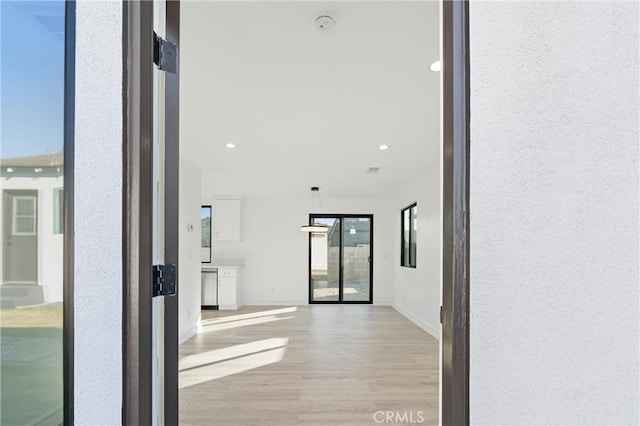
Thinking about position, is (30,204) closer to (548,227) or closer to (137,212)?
(137,212)

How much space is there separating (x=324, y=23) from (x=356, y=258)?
6.95 meters

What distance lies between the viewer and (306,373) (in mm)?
3572

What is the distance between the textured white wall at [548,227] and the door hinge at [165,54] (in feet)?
2.91

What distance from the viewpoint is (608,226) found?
96 cm

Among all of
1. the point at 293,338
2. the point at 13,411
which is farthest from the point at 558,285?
the point at 293,338

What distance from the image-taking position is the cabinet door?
778 centimetres

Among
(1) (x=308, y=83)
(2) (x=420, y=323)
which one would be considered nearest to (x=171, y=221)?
(1) (x=308, y=83)

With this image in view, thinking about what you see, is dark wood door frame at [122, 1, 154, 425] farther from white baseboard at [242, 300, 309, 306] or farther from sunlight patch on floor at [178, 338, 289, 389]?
white baseboard at [242, 300, 309, 306]

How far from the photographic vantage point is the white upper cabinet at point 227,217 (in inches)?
306

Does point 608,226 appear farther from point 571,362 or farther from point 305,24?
point 305,24

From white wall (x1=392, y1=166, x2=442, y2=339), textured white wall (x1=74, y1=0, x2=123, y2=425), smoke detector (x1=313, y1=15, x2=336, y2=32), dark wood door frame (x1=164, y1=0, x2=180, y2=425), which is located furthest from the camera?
white wall (x1=392, y1=166, x2=442, y2=339)

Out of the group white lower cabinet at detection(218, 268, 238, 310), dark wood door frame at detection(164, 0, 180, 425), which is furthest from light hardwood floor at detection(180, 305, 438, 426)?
dark wood door frame at detection(164, 0, 180, 425)

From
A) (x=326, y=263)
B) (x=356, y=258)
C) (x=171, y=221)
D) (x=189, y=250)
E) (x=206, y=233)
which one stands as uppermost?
(x=171, y=221)

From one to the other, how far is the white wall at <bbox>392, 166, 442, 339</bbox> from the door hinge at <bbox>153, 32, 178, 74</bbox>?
388cm
